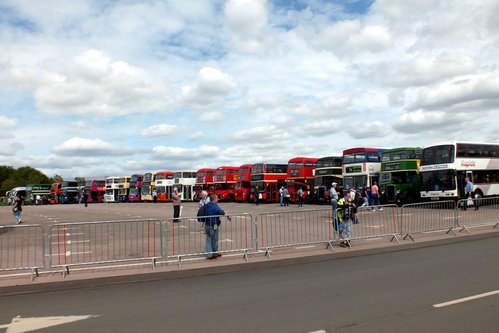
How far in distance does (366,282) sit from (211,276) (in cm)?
326

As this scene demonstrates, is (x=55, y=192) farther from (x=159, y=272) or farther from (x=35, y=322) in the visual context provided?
(x=35, y=322)

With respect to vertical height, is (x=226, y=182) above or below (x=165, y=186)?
above

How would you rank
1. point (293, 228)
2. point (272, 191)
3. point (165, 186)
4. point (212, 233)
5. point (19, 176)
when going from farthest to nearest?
point (19, 176) < point (165, 186) < point (272, 191) < point (293, 228) < point (212, 233)

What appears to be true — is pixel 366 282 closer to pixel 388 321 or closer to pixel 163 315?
pixel 388 321

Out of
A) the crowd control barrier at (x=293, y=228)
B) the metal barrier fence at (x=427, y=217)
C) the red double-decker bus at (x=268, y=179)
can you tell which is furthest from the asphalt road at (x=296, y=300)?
the red double-decker bus at (x=268, y=179)

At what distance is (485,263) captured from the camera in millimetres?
9273

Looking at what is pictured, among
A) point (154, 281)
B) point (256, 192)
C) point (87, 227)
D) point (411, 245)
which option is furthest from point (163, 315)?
point (256, 192)

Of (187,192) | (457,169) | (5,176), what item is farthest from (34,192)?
(5,176)

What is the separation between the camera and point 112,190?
65.7 meters

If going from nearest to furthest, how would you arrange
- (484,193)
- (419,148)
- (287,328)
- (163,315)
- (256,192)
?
(287,328) < (163,315) < (484,193) < (419,148) < (256,192)

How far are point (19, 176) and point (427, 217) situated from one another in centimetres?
13824

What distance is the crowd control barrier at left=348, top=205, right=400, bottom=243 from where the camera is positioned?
14.0 m

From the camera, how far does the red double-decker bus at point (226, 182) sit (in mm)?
→ 51125

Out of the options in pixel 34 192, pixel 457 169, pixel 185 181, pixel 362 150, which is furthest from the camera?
pixel 34 192
